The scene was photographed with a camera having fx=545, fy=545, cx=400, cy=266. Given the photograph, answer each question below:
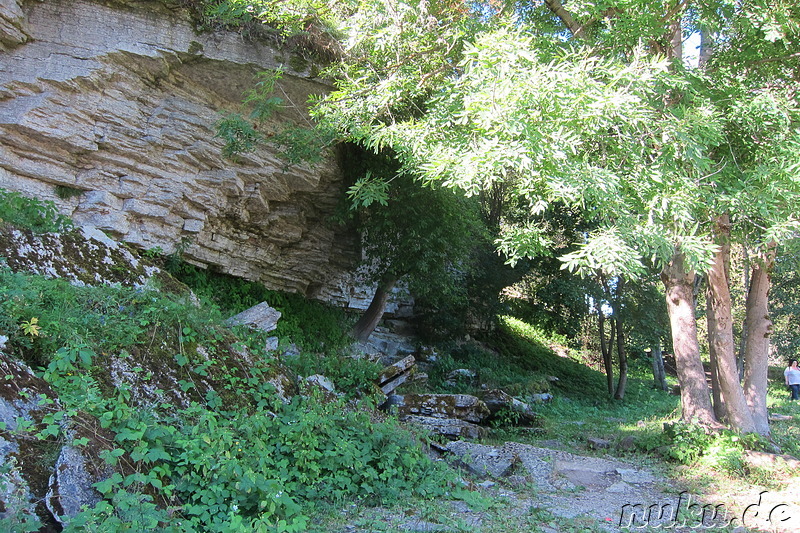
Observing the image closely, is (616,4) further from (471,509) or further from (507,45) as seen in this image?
(471,509)

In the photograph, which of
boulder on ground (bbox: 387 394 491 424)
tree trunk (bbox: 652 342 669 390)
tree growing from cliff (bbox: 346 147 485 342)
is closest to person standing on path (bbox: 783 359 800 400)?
tree trunk (bbox: 652 342 669 390)

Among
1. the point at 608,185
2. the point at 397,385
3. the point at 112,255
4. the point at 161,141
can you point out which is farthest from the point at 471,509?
the point at 161,141

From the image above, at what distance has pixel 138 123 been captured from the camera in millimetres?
8828

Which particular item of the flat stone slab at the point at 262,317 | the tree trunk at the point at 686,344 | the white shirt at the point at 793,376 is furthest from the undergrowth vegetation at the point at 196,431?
the white shirt at the point at 793,376

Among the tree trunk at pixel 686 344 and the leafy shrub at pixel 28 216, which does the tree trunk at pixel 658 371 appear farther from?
the leafy shrub at pixel 28 216

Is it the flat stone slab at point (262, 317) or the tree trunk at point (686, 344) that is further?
the flat stone slab at point (262, 317)

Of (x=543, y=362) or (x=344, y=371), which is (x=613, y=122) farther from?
(x=543, y=362)

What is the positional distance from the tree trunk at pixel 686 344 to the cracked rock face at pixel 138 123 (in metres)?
6.25

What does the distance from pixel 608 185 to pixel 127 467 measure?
4093 mm

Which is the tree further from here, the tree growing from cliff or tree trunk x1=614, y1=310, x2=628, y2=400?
tree trunk x1=614, y1=310, x2=628, y2=400

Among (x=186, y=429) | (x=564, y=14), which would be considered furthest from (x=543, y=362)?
(x=186, y=429)

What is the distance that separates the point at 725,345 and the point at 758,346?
0.59 meters

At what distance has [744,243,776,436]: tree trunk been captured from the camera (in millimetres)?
7371

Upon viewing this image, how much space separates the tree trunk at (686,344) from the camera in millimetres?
7344
